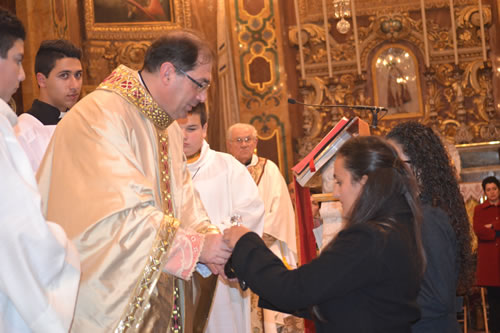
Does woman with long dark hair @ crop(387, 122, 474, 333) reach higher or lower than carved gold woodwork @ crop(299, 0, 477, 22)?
lower

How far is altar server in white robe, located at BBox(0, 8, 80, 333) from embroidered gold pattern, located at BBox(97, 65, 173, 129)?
34.9 inches

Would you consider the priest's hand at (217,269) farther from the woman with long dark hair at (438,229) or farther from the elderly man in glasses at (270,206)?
the elderly man in glasses at (270,206)

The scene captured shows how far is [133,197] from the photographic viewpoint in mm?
2672

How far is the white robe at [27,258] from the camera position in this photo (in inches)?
81.4

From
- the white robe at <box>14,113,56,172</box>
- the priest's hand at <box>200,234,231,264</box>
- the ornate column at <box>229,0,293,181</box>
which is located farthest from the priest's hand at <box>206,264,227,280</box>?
the ornate column at <box>229,0,293,181</box>

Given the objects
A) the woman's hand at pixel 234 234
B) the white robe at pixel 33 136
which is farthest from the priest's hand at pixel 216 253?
the white robe at pixel 33 136

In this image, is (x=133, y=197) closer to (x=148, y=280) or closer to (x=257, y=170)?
(x=148, y=280)

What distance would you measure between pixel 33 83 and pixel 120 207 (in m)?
6.58

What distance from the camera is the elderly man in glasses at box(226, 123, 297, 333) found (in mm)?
6457

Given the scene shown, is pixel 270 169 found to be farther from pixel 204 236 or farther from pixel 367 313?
pixel 367 313

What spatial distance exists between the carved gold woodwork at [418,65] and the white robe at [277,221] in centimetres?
308

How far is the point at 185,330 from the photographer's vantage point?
3.04m

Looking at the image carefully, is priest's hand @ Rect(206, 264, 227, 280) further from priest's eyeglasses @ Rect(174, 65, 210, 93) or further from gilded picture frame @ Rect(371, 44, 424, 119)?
gilded picture frame @ Rect(371, 44, 424, 119)

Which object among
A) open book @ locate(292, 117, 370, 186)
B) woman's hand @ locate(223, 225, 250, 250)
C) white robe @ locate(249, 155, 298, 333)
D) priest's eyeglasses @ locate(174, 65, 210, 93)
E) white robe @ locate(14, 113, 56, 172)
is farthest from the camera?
white robe @ locate(249, 155, 298, 333)
